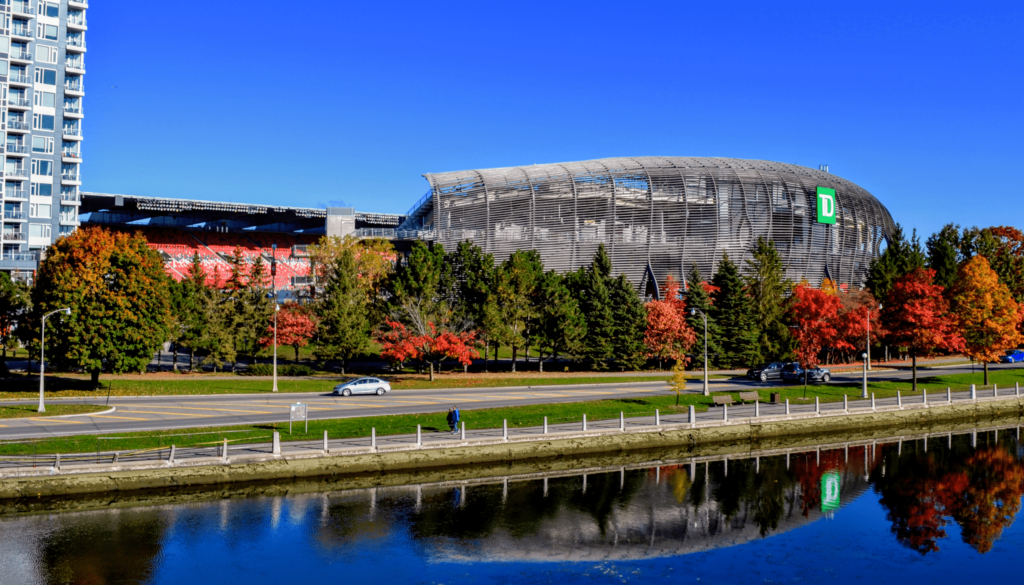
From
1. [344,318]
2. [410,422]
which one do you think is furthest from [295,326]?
[410,422]

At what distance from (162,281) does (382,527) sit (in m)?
37.8

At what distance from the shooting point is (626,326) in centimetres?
7856

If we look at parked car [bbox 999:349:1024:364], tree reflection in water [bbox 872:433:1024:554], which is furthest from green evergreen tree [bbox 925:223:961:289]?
tree reflection in water [bbox 872:433:1024:554]

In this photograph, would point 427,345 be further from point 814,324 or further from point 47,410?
point 814,324

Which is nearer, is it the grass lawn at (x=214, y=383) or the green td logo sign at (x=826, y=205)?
the grass lawn at (x=214, y=383)

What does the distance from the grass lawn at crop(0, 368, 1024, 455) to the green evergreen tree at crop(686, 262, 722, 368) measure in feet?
50.7

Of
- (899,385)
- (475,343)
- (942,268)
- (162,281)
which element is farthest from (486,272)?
(942,268)

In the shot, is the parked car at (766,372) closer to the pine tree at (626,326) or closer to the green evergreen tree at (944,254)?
the pine tree at (626,326)

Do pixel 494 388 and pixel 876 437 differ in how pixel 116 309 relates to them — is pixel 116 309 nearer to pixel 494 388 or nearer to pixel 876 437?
pixel 494 388

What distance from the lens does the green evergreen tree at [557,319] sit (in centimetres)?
7725

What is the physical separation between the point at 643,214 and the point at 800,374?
4943 centimetres

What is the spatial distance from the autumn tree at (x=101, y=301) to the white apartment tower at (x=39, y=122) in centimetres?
4892

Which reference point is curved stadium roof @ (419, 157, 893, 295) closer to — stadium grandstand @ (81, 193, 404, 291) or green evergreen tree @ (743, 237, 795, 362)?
stadium grandstand @ (81, 193, 404, 291)

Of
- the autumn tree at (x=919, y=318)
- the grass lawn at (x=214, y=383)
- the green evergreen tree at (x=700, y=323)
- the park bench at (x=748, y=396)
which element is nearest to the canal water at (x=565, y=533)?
the park bench at (x=748, y=396)
